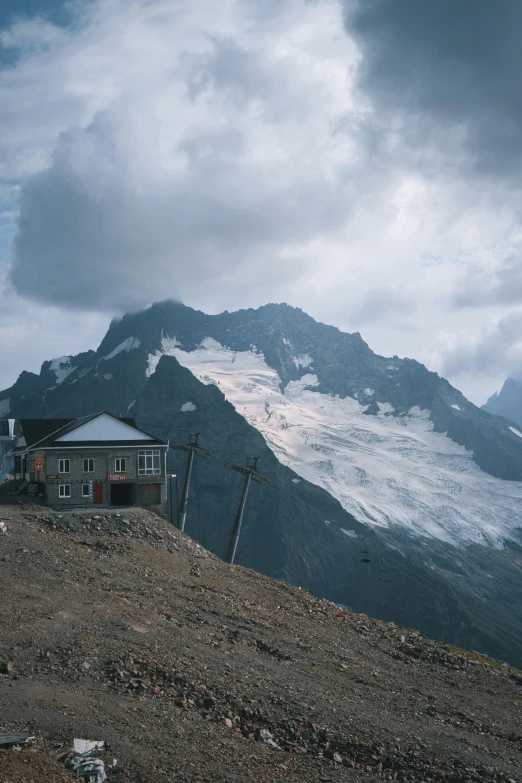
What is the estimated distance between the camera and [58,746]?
16031 millimetres

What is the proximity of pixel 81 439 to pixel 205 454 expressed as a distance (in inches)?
732

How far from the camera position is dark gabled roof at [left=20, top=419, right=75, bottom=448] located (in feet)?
208

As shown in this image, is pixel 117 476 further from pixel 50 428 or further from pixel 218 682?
pixel 218 682

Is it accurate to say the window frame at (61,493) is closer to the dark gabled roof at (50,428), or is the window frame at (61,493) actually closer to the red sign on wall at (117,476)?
the red sign on wall at (117,476)

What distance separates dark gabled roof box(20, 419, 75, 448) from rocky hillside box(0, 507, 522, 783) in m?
27.6

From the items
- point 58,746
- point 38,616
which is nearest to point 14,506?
point 38,616

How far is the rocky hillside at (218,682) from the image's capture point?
17.5 meters

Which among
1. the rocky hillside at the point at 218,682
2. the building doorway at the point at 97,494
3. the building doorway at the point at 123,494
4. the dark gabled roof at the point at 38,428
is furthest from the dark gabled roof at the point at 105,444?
the rocky hillside at the point at 218,682

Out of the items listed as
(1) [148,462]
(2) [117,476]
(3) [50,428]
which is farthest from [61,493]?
(3) [50,428]

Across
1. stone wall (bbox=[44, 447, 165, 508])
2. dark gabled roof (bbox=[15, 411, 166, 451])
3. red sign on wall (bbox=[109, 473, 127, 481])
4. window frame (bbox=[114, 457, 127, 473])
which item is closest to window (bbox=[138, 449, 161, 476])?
stone wall (bbox=[44, 447, 165, 508])

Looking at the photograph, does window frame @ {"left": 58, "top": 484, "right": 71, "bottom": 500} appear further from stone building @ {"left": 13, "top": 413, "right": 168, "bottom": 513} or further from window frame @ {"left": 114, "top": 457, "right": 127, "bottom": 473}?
window frame @ {"left": 114, "top": 457, "right": 127, "bottom": 473}

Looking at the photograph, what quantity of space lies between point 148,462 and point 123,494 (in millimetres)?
3473

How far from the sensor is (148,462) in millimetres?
56844

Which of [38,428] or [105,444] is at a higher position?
[38,428]
